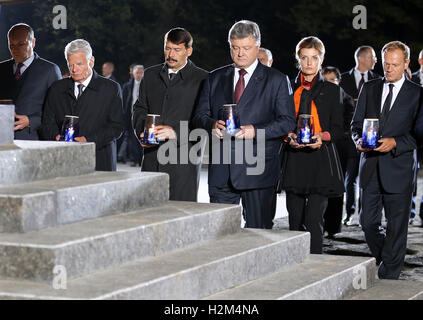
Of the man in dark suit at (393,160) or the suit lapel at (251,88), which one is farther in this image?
the man in dark suit at (393,160)

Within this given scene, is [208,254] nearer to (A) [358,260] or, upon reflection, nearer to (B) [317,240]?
(A) [358,260]

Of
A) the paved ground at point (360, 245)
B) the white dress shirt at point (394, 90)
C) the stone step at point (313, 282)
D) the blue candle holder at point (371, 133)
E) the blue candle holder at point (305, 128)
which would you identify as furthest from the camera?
the paved ground at point (360, 245)

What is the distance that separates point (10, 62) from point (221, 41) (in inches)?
850

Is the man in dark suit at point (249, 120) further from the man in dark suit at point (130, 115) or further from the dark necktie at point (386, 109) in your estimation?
the man in dark suit at point (130, 115)

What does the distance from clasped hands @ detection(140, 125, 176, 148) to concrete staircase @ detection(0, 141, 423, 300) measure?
32.6 inches

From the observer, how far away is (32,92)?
9.82m

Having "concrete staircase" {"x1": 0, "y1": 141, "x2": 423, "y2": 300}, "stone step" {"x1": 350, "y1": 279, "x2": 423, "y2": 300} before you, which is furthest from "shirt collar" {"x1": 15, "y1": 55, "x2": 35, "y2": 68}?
"stone step" {"x1": 350, "y1": 279, "x2": 423, "y2": 300}

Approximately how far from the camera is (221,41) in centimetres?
3138

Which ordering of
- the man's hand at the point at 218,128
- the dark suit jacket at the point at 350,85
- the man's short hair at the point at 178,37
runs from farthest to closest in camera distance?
the dark suit jacket at the point at 350,85 < the man's short hair at the point at 178,37 < the man's hand at the point at 218,128

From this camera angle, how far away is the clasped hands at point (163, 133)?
846 centimetres

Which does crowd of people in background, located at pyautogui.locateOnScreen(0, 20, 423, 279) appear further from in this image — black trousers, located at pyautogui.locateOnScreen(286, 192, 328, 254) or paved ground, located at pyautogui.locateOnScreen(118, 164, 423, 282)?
paved ground, located at pyautogui.locateOnScreen(118, 164, 423, 282)

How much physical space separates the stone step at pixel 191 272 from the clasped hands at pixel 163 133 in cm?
124

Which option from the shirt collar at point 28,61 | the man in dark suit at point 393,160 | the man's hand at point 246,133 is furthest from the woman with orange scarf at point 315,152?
the shirt collar at point 28,61
